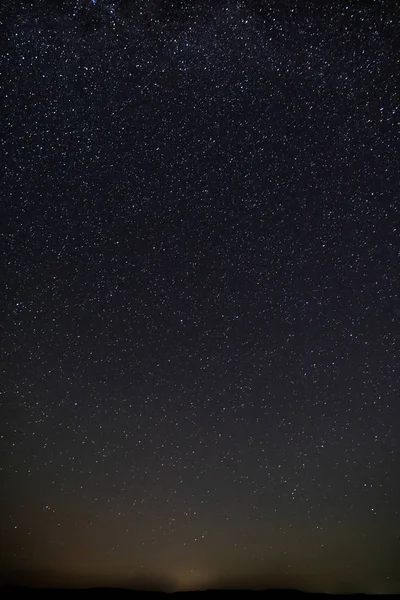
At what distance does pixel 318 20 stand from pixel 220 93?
0.39 metres

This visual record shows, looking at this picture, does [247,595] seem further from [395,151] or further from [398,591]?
[395,151]

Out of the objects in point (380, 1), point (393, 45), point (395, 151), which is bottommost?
point (395, 151)

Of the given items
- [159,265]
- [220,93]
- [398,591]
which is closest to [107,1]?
[220,93]

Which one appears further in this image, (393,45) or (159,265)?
(159,265)

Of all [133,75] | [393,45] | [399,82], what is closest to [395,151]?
[399,82]

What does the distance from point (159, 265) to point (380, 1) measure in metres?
1.11

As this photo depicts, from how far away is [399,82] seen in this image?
1578 mm

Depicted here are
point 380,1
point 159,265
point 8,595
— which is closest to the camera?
point 380,1

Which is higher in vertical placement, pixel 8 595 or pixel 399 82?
pixel 399 82

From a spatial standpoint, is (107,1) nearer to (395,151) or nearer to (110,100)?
(110,100)

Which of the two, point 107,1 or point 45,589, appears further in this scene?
point 45,589

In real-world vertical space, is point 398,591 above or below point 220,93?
below

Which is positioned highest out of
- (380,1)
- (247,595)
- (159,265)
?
(380,1)

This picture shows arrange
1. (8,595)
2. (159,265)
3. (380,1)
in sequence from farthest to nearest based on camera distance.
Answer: (8,595)
(159,265)
(380,1)
